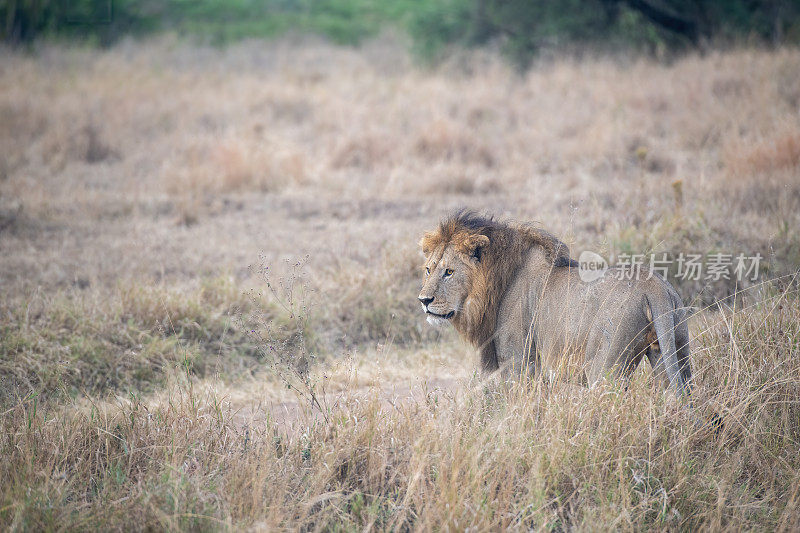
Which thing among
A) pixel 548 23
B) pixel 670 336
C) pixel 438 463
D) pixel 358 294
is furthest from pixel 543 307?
pixel 548 23

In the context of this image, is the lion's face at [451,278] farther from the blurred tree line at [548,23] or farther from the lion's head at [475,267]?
the blurred tree line at [548,23]

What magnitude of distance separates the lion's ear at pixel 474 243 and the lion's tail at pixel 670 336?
877mm

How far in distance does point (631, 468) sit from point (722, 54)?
37.2 ft

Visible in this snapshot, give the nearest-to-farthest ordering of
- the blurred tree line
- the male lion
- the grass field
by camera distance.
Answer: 1. the grass field
2. the male lion
3. the blurred tree line

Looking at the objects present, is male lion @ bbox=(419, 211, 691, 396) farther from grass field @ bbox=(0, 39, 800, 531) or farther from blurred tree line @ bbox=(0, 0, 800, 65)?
blurred tree line @ bbox=(0, 0, 800, 65)

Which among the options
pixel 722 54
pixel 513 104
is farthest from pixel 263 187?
pixel 722 54

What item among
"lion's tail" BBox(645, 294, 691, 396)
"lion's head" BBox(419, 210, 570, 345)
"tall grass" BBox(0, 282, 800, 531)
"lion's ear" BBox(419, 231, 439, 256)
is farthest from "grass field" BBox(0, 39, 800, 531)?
"lion's ear" BBox(419, 231, 439, 256)

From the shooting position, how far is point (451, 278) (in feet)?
12.9

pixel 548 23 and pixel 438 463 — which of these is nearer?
pixel 438 463

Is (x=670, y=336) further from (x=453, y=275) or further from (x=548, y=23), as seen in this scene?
(x=548, y=23)

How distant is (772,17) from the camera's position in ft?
46.8

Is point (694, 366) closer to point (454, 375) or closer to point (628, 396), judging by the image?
point (628, 396)

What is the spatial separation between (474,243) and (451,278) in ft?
0.73

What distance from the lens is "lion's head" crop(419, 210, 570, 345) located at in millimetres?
3895
